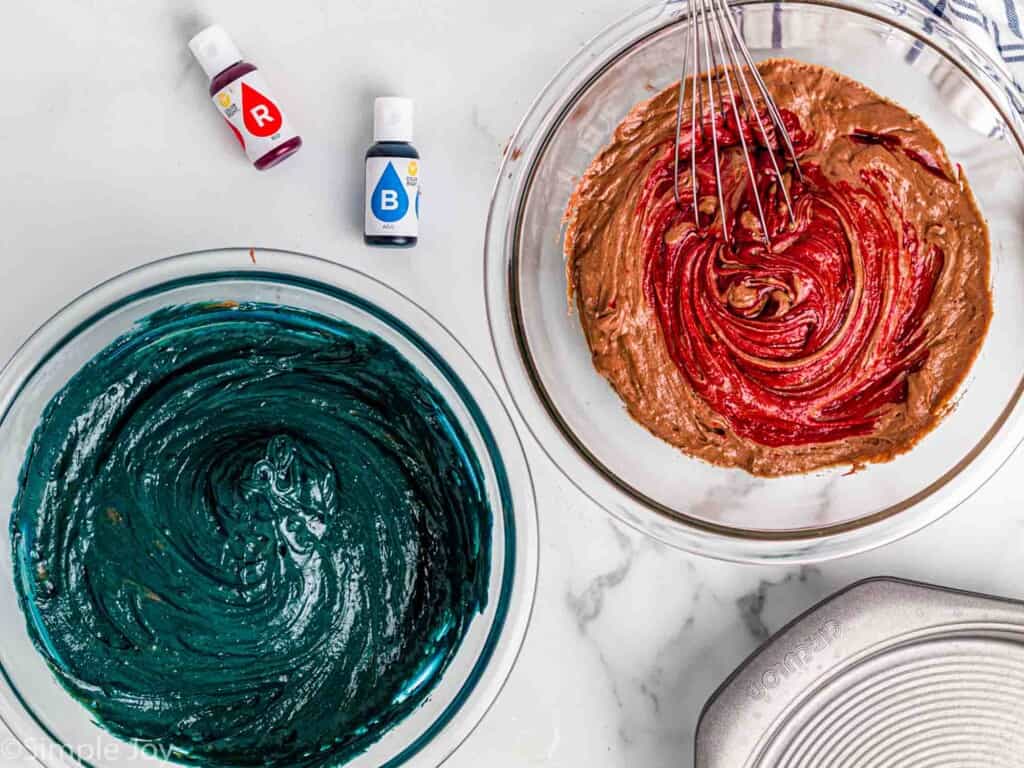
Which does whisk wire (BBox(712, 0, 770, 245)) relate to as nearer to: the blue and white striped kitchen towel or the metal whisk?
the metal whisk

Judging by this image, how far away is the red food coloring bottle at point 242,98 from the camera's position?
113 centimetres

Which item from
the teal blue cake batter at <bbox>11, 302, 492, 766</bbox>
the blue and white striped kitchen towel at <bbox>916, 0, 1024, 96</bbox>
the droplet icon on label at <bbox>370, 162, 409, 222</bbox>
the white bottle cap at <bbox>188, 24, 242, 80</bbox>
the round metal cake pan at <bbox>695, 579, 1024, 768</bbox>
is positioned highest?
the white bottle cap at <bbox>188, 24, 242, 80</bbox>

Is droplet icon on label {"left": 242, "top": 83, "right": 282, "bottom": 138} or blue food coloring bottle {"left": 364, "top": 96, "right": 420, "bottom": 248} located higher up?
droplet icon on label {"left": 242, "top": 83, "right": 282, "bottom": 138}

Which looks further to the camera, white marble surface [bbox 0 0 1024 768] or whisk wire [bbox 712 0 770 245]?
white marble surface [bbox 0 0 1024 768]

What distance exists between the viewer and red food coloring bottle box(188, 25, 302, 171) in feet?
3.71

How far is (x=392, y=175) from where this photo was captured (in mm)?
1121

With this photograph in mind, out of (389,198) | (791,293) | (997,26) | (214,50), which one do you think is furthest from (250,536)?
(997,26)

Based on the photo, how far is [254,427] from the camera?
117 cm

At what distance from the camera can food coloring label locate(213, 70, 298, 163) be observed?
1.13 meters

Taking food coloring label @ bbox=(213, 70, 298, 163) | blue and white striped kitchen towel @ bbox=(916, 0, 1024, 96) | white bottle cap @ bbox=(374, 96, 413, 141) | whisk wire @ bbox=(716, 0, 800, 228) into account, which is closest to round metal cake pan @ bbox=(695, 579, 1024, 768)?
whisk wire @ bbox=(716, 0, 800, 228)

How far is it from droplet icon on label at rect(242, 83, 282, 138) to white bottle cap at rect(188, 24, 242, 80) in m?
0.04

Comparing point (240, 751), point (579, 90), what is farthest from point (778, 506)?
point (240, 751)

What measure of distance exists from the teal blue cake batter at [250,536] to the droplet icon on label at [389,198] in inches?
5.8

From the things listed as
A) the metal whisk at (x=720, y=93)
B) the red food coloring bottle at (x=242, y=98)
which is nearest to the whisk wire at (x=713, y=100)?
the metal whisk at (x=720, y=93)
